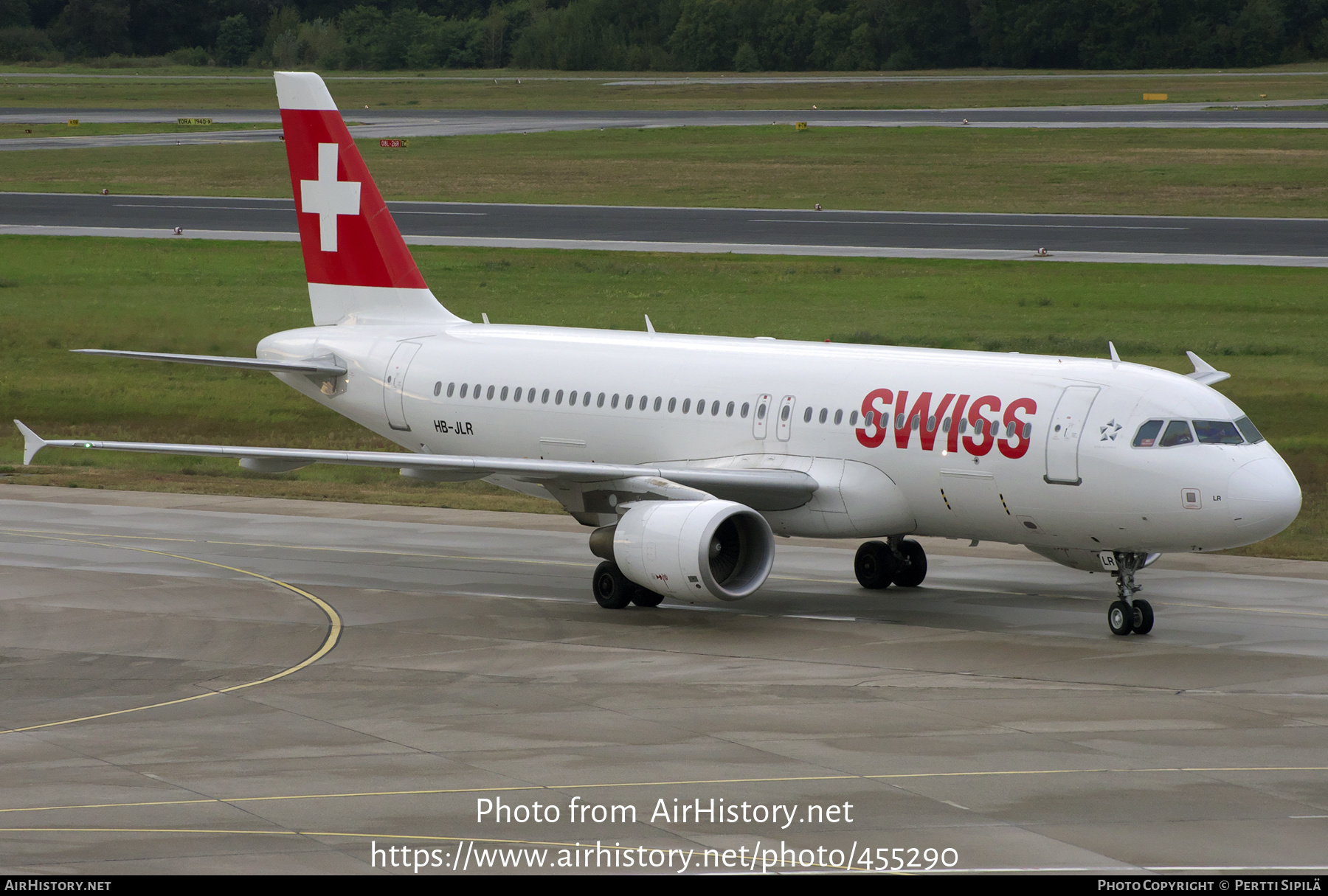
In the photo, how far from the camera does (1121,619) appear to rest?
83.6 feet

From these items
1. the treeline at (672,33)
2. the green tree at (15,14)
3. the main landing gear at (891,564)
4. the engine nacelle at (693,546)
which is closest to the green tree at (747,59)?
the treeline at (672,33)

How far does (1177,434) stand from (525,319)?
34.4 m

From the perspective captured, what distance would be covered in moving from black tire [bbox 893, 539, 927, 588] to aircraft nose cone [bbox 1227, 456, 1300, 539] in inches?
260

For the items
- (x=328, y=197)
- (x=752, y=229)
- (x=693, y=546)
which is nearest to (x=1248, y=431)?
(x=693, y=546)

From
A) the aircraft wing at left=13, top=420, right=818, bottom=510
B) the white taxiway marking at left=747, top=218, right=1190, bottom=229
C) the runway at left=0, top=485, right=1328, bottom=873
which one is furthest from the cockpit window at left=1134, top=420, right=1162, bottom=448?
the white taxiway marking at left=747, top=218, right=1190, bottom=229

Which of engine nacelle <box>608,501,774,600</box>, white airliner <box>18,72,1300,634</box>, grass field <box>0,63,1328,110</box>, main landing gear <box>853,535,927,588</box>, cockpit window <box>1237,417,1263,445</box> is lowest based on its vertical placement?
engine nacelle <box>608,501,774,600</box>

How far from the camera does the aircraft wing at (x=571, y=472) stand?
2698cm

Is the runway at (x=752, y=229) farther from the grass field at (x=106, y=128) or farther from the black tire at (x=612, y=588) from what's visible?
the black tire at (x=612, y=588)

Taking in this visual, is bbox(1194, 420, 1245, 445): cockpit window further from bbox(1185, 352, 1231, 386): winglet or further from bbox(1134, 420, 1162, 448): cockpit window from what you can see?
bbox(1185, 352, 1231, 386): winglet

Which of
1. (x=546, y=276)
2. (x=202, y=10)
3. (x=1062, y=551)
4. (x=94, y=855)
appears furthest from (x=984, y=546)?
(x=202, y=10)

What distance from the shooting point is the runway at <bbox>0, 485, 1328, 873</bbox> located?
16.0 metres

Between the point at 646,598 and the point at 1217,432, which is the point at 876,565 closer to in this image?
the point at 646,598

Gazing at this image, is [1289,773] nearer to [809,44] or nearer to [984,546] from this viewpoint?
[984,546]

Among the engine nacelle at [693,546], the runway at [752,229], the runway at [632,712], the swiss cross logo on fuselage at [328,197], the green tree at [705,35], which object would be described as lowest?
the runway at [632,712]
